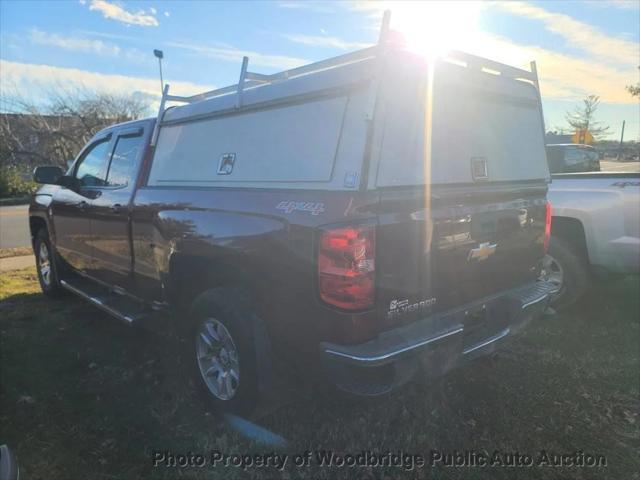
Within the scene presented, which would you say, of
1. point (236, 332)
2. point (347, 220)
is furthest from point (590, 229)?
point (236, 332)

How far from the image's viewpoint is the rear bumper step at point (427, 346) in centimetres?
237

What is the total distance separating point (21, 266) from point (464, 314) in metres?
7.87

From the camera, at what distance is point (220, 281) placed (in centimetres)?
311

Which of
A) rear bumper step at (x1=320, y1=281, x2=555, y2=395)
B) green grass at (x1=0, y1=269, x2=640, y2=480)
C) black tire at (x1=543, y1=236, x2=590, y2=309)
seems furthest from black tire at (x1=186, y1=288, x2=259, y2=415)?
black tire at (x1=543, y1=236, x2=590, y2=309)

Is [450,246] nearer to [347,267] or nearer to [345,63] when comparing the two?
[347,267]

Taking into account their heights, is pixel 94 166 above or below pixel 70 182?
above

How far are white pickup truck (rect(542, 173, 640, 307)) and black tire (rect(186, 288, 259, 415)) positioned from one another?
3762mm

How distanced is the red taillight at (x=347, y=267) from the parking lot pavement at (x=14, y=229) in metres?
10.4

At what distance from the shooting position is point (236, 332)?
2.84 meters

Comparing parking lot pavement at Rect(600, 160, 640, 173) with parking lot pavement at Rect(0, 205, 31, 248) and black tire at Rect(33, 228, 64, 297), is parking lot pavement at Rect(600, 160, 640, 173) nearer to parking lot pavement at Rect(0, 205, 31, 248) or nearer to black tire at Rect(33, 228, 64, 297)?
black tire at Rect(33, 228, 64, 297)

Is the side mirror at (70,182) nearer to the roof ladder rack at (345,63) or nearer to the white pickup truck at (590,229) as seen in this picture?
the roof ladder rack at (345,63)

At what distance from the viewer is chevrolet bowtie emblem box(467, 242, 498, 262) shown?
9.48 feet

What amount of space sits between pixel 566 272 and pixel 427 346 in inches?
130

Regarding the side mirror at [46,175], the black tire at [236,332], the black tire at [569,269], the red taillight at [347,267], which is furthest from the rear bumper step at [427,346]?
the side mirror at [46,175]
